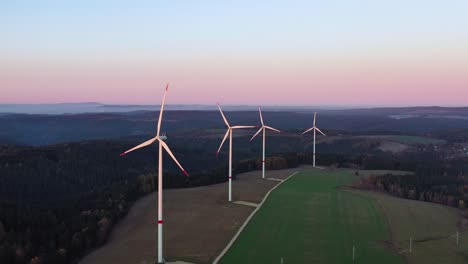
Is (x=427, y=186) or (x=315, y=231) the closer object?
(x=315, y=231)

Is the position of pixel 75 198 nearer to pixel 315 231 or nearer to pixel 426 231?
pixel 315 231

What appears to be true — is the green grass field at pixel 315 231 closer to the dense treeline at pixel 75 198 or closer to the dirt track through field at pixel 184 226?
the dirt track through field at pixel 184 226

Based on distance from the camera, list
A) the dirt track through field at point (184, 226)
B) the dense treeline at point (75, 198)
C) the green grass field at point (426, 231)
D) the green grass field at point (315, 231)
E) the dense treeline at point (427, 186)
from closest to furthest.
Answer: the green grass field at point (315, 231) → the green grass field at point (426, 231) → the dirt track through field at point (184, 226) → the dense treeline at point (75, 198) → the dense treeline at point (427, 186)

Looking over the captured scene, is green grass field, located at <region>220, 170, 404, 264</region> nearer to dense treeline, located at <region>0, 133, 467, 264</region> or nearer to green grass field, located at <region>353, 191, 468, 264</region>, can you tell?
green grass field, located at <region>353, 191, 468, 264</region>

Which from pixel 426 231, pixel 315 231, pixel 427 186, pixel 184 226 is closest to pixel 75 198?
pixel 184 226

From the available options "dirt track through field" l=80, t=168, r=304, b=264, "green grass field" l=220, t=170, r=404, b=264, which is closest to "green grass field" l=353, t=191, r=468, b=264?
"green grass field" l=220, t=170, r=404, b=264

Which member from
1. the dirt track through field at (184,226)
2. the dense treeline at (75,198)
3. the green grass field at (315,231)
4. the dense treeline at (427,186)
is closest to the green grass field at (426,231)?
the green grass field at (315,231)

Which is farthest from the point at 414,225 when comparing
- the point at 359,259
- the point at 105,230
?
the point at 105,230
